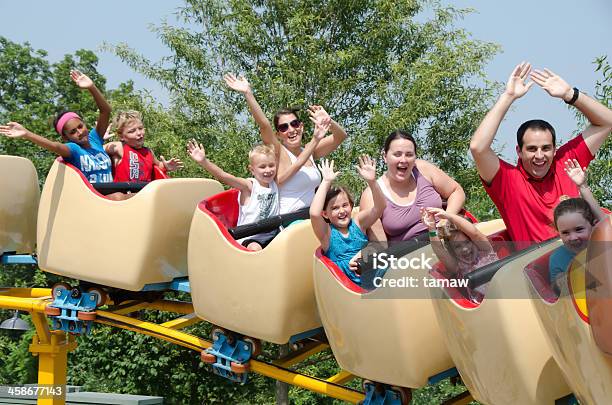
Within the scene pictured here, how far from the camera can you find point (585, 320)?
229 centimetres

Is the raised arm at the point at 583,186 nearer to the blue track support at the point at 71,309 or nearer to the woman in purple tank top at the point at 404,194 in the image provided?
the woman in purple tank top at the point at 404,194

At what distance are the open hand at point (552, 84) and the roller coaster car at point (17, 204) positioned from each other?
283cm

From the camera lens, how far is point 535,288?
8.10 ft

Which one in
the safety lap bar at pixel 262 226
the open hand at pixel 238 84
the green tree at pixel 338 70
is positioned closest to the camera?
the safety lap bar at pixel 262 226

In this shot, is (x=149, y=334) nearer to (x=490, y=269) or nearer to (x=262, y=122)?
(x=262, y=122)

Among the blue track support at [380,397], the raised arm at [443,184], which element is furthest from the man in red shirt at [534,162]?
the blue track support at [380,397]

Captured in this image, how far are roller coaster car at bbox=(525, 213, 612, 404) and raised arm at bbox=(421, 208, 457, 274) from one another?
15.6 inches

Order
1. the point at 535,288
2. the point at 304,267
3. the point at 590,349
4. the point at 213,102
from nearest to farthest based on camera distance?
the point at 590,349 < the point at 535,288 < the point at 304,267 < the point at 213,102

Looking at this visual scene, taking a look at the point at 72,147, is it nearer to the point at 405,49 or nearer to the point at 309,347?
the point at 309,347

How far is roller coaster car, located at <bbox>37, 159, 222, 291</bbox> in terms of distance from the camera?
3902 mm

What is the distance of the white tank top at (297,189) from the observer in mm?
3707

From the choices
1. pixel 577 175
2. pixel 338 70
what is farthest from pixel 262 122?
pixel 338 70

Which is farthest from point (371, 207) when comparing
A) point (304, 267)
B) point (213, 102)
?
point (213, 102)

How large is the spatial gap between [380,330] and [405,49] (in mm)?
8112
